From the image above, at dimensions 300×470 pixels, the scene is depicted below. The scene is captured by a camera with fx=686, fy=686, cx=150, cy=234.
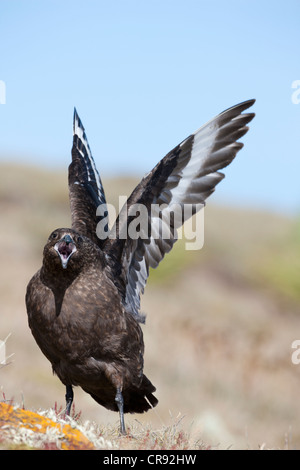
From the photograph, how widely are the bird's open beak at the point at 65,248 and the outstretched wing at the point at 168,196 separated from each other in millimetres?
647

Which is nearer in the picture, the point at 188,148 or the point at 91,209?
the point at 188,148

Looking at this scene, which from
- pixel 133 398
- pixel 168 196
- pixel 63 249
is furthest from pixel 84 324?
pixel 168 196

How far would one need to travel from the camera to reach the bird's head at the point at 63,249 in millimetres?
5559

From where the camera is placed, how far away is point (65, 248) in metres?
5.63

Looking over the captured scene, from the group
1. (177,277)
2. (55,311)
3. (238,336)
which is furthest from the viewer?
(177,277)

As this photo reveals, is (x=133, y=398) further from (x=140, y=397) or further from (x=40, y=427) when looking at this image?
(x=40, y=427)

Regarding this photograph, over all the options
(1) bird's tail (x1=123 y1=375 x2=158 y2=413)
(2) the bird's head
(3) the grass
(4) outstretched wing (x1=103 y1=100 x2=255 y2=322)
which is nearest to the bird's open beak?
(2) the bird's head

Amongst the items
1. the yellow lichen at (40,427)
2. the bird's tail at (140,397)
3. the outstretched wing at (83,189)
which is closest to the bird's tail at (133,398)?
the bird's tail at (140,397)

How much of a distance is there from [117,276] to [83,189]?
1727mm

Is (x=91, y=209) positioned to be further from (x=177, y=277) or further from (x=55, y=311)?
(x=177, y=277)

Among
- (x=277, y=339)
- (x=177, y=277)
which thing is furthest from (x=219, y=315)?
(x=177, y=277)

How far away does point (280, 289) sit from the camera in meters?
27.1

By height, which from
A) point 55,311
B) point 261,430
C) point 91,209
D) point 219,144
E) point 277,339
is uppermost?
point 219,144
